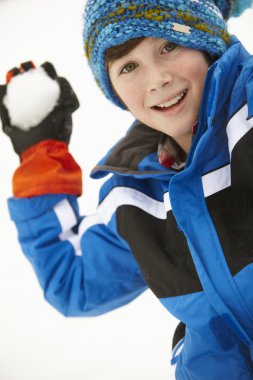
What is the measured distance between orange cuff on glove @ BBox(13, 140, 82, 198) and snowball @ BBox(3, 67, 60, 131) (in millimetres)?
75

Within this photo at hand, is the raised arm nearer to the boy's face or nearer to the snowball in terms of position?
the snowball

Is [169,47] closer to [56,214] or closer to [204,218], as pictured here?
[204,218]

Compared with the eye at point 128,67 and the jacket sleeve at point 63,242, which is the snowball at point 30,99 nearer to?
the jacket sleeve at point 63,242

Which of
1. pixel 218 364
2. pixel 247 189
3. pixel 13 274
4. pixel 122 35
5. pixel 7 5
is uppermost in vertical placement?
pixel 7 5

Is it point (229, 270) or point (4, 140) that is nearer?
point (229, 270)

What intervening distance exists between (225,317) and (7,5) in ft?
7.07

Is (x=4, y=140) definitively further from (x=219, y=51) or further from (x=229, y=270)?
(x=229, y=270)

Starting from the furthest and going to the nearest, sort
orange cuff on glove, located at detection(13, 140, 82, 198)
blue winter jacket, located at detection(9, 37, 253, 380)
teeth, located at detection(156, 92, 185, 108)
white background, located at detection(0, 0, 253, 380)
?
1. white background, located at detection(0, 0, 253, 380)
2. orange cuff on glove, located at detection(13, 140, 82, 198)
3. teeth, located at detection(156, 92, 185, 108)
4. blue winter jacket, located at detection(9, 37, 253, 380)

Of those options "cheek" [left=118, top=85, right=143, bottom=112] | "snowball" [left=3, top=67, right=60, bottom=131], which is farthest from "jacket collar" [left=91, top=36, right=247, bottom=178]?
"snowball" [left=3, top=67, right=60, bottom=131]

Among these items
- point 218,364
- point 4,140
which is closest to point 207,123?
point 218,364

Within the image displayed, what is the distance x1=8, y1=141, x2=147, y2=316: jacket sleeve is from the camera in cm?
97

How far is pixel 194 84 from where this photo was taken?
694 mm

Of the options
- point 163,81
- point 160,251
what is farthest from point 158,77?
point 160,251

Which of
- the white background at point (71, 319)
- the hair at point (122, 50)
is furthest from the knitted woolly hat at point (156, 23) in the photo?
the white background at point (71, 319)
